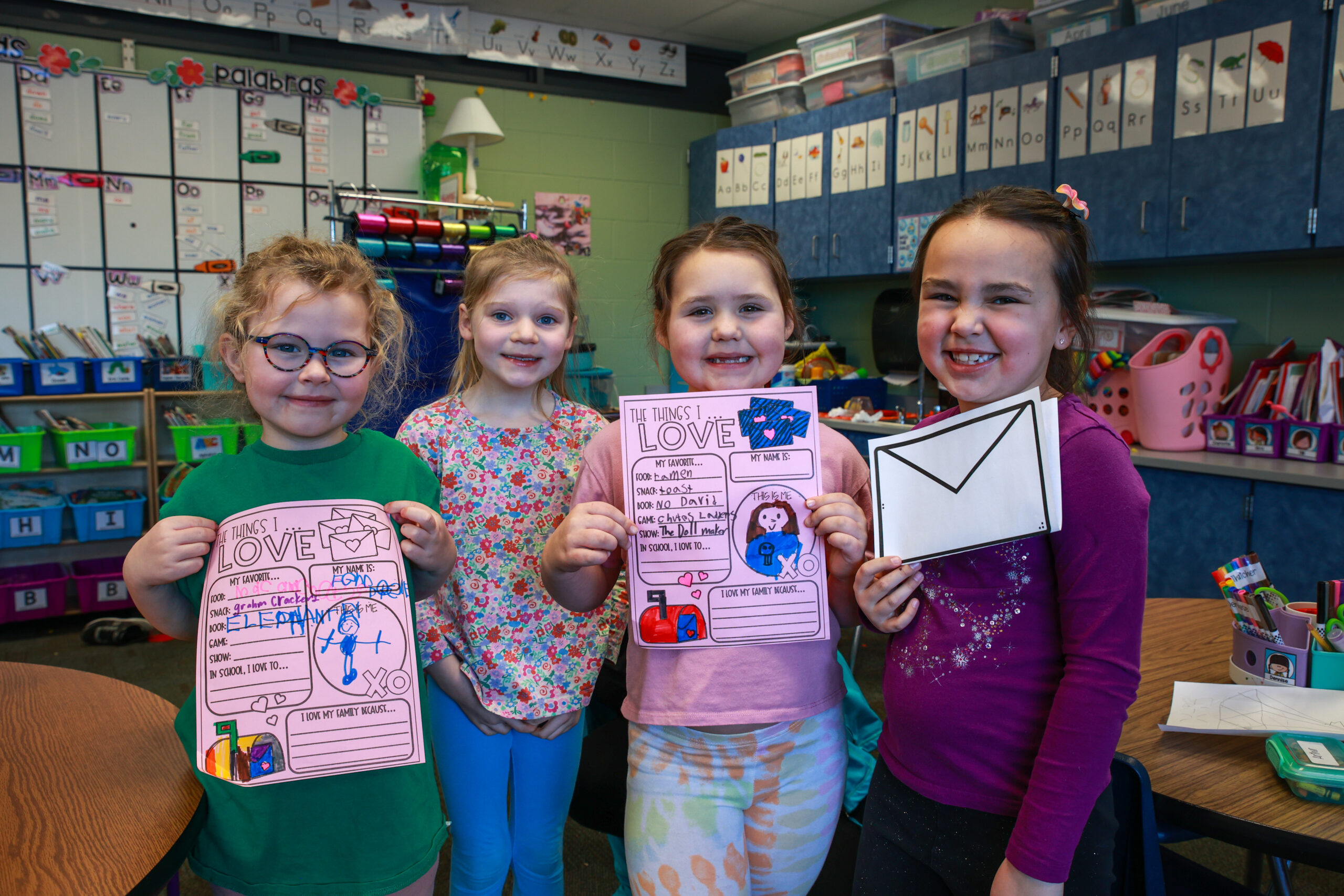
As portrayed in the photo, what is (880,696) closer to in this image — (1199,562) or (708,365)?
(1199,562)

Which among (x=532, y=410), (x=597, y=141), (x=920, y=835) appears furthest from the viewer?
(x=597, y=141)

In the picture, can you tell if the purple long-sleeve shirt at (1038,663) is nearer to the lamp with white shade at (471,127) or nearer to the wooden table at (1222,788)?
the wooden table at (1222,788)

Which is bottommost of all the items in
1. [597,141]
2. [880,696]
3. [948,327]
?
[880,696]

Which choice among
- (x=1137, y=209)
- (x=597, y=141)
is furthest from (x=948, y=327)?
(x=597, y=141)

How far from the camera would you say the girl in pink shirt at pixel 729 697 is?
3.18ft

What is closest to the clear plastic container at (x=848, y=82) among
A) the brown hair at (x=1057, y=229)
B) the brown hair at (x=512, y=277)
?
the brown hair at (x=512, y=277)

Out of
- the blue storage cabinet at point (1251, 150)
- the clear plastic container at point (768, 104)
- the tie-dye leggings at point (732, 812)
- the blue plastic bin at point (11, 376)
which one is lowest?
the tie-dye leggings at point (732, 812)

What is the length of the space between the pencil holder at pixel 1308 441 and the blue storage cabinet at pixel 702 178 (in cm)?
324

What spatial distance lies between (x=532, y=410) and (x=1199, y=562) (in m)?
2.35

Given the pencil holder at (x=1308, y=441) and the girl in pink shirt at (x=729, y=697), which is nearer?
the girl in pink shirt at (x=729, y=697)

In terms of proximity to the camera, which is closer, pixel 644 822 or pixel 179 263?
pixel 644 822

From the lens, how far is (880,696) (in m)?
2.85

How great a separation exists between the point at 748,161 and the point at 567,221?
1130 millimetres

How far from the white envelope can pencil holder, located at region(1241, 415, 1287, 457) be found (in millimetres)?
2337
